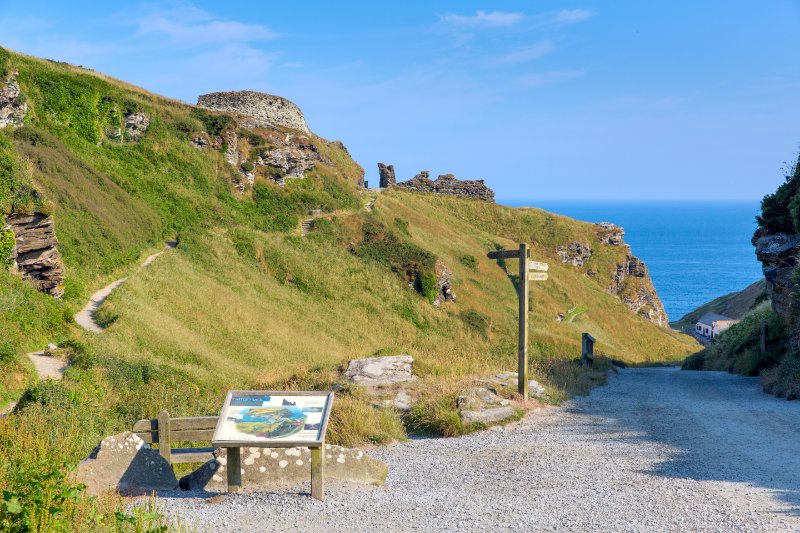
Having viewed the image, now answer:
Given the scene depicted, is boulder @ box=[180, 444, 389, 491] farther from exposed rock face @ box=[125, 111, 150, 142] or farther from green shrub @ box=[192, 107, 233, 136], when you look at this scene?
green shrub @ box=[192, 107, 233, 136]

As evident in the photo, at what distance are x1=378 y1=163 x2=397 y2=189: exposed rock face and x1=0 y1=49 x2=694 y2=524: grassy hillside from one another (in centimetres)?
1600

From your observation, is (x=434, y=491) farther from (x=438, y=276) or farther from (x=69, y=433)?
(x=438, y=276)

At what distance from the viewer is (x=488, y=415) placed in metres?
13.8

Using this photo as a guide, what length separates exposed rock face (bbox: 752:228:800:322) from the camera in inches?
936

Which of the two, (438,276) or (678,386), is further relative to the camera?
(438,276)

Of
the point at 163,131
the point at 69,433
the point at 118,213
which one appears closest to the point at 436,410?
the point at 69,433

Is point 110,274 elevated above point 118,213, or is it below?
below

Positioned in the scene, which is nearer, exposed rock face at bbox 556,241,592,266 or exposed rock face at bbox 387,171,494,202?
exposed rock face at bbox 556,241,592,266

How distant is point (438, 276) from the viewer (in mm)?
48688

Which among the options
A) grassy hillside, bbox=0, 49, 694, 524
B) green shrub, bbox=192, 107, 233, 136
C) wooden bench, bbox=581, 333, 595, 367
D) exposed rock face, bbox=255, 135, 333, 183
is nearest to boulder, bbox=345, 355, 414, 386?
grassy hillside, bbox=0, 49, 694, 524

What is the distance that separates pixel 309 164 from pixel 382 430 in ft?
146

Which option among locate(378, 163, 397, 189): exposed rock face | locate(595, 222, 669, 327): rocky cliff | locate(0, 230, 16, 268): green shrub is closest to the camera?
locate(0, 230, 16, 268): green shrub

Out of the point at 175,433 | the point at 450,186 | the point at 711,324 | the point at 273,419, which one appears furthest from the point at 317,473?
the point at 450,186

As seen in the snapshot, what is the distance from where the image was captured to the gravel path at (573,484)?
25.6 ft
